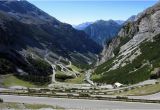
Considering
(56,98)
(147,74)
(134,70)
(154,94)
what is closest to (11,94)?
(56,98)

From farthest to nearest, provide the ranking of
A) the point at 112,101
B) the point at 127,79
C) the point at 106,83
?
the point at 106,83 → the point at 127,79 → the point at 112,101

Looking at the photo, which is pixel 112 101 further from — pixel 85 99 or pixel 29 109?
pixel 29 109

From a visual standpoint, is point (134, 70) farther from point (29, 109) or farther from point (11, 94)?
point (29, 109)

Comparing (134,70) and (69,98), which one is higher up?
(134,70)

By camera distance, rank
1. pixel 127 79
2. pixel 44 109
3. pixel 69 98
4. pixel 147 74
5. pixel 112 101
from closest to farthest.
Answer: pixel 44 109 → pixel 112 101 → pixel 69 98 → pixel 147 74 → pixel 127 79

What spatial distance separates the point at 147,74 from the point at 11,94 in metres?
83.8

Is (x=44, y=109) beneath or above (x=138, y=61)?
beneath

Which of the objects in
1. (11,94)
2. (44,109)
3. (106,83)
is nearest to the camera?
(44,109)

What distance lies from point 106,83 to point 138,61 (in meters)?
20.3

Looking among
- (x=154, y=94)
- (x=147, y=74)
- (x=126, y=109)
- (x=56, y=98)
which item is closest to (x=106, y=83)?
(x=147, y=74)

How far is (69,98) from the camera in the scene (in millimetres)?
75812

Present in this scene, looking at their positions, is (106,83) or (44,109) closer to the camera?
(44,109)

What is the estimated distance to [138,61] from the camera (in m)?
198

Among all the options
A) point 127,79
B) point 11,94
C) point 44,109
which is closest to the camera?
point 44,109
